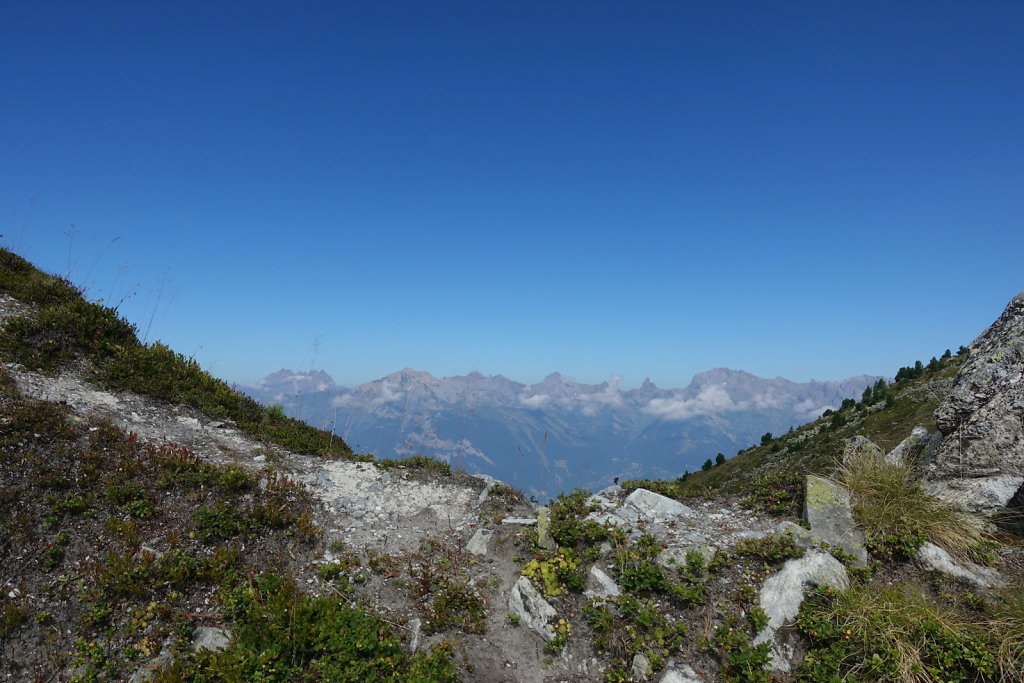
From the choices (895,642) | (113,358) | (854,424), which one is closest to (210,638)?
(895,642)

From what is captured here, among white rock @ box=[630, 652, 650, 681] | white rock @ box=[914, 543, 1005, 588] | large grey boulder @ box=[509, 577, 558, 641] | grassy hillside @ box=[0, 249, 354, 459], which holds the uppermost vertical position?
grassy hillside @ box=[0, 249, 354, 459]

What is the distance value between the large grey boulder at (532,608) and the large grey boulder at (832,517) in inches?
227

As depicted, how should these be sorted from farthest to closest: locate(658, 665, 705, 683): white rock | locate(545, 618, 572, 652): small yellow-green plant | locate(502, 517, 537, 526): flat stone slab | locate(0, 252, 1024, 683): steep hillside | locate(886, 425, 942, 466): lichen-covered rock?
1. locate(886, 425, 942, 466): lichen-covered rock
2. locate(502, 517, 537, 526): flat stone slab
3. locate(545, 618, 572, 652): small yellow-green plant
4. locate(658, 665, 705, 683): white rock
5. locate(0, 252, 1024, 683): steep hillside

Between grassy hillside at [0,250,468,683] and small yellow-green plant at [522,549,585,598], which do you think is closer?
grassy hillside at [0,250,468,683]

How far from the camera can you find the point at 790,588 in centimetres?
845

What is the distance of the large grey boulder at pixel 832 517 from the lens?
9275 mm

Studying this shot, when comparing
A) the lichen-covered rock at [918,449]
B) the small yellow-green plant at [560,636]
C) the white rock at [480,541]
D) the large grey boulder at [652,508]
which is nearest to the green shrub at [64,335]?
the white rock at [480,541]

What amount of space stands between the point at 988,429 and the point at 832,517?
4.46 meters

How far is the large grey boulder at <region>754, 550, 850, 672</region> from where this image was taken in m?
7.80

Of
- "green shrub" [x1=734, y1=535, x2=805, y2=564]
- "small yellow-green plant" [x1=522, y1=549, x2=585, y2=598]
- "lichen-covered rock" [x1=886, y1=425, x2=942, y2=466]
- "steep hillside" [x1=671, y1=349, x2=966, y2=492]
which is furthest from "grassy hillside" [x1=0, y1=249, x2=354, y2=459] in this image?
"steep hillside" [x1=671, y1=349, x2=966, y2=492]

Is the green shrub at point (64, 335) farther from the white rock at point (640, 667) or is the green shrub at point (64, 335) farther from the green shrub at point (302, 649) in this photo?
the white rock at point (640, 667)

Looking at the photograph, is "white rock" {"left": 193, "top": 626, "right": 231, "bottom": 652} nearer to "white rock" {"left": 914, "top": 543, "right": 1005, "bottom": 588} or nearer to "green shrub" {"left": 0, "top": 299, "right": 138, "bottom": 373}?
"green shrub" {"left": 0, "top": 299, "right": 138, "bottom": 373}

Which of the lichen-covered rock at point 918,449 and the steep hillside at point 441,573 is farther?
the lichen-covered rock at point 918,449

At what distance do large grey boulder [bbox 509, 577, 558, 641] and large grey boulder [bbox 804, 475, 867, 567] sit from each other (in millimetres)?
5757
